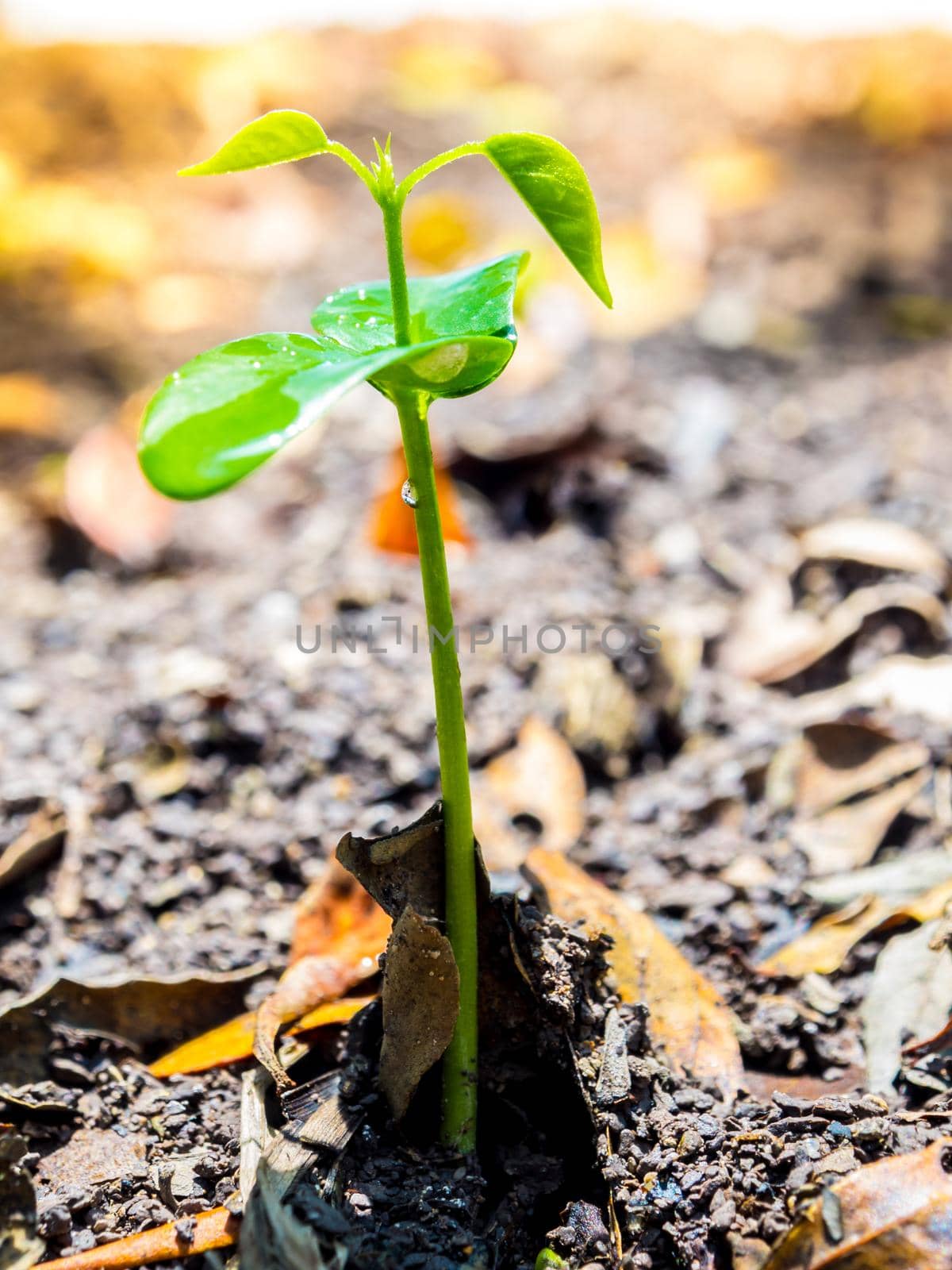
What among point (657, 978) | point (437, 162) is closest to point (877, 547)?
point (657, 978)

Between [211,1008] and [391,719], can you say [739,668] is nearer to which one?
[391,719]

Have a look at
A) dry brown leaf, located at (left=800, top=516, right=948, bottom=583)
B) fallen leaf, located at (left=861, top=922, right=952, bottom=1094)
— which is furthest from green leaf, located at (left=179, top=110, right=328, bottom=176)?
dry brown leaf, located at (left=800, top=516, right=948, bottom=583)

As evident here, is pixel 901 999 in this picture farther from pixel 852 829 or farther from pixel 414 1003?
pixel 414 1003

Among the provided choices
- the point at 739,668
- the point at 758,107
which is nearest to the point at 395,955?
the point at 739,668

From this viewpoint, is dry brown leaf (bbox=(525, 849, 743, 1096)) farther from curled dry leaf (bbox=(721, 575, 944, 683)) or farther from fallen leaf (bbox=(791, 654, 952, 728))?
curled dry leaf (bbox=(721, 575, 944, 683))

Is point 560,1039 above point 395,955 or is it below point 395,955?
below

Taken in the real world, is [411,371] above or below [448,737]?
above

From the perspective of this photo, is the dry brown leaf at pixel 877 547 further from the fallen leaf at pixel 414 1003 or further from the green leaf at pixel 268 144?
the green leaf at pixel 268 144
